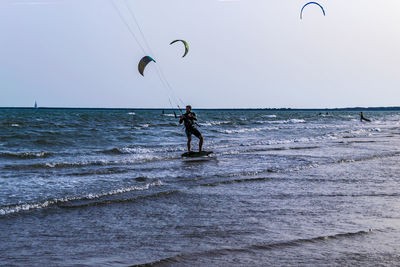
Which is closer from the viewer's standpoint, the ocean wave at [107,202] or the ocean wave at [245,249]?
the ocean wave at [245,249]

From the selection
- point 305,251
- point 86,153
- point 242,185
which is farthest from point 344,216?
point 86,153

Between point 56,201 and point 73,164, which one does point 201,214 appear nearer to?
point 56,201

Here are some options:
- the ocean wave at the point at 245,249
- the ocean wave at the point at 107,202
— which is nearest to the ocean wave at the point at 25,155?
the ocean wave at the point at 107,202

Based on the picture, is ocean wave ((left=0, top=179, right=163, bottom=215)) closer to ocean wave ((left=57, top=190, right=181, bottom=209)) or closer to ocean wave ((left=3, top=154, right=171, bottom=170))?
ocean wave ((left=57, top=190, right=181, bottom=209))

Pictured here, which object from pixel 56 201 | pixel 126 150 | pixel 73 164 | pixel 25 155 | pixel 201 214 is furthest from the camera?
Result: pixel 126 150

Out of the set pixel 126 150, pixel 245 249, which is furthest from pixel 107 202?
pixel 126 150

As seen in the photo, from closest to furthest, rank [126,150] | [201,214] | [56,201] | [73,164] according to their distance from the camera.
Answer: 1. [201,214]
2. [56,201]
3. [73,164]
4. [126,150]

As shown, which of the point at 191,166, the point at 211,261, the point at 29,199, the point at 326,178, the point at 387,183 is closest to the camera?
the point at 211,261

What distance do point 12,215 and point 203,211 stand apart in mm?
2769

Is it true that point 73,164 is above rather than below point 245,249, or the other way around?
below

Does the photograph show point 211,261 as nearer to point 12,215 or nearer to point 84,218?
point 84,218

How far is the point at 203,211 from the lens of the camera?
6.76 metres

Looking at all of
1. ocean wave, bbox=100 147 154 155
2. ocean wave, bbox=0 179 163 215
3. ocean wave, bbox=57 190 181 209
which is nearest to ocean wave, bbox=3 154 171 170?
ocean wave, bbox=100 147 154 155

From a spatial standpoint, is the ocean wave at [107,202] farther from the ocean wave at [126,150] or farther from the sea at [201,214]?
the ocean wave at [126,150]
